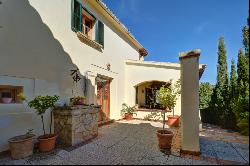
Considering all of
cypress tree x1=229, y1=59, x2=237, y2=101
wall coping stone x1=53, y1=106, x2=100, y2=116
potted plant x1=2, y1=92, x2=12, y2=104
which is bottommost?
wall coping stone x1=53, y1=106, x2=100, y2=116

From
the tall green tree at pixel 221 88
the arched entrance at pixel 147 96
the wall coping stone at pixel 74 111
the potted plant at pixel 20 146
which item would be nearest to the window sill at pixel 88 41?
the wall coping stone at pixel 74 111

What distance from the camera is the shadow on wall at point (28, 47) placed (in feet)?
16.5

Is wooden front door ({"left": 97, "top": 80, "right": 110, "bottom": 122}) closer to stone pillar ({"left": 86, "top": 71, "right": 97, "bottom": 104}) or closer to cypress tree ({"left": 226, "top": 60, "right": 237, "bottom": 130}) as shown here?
stone pillar ({"left": 86, "top": 71, "right": 97, "bottom": 104})

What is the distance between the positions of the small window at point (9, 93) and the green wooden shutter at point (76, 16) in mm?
3223

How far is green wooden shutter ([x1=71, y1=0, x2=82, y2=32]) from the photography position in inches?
298

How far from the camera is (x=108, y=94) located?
10.6 m

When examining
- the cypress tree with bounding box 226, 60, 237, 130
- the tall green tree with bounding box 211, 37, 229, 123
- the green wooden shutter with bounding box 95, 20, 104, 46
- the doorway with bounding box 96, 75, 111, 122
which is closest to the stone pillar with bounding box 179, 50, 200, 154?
the doorway with bounding box 96, 75, 111, 122

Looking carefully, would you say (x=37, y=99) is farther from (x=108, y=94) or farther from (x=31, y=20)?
(x=108, y=94)

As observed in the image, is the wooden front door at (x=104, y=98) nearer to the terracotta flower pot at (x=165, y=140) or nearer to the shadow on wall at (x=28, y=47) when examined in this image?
the shadow on wall at (x=28, y=47)

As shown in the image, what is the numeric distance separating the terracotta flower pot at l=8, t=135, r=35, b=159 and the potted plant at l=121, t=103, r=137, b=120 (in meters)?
6.94

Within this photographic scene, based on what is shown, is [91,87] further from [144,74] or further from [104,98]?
[144,74]

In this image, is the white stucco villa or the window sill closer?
the white stucco villa

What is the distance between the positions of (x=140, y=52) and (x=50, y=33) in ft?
36.7

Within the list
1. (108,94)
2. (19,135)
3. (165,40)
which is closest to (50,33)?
(19,135)
